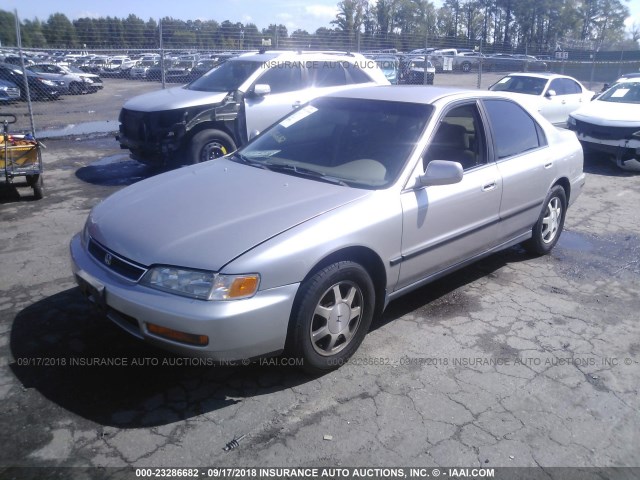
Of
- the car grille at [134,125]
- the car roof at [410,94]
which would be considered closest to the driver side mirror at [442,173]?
the car roof at [410,94]

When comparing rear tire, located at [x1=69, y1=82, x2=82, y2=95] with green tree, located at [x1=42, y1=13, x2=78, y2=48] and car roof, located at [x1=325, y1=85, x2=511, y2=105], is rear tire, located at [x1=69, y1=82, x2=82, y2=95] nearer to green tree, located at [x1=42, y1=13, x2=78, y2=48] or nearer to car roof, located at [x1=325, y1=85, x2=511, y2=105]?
green tree, located at [x1=42, y1=13, x2=78, y2=48]

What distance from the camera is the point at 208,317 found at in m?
2.80

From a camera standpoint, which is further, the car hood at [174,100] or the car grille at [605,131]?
the car grille at [605,131]

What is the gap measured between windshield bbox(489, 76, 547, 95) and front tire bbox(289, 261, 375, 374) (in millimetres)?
10654

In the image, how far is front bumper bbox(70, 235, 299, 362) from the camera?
2.82 meters

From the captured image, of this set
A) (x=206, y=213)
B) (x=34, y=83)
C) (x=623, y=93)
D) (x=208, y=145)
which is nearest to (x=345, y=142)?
(x=206, y=213)

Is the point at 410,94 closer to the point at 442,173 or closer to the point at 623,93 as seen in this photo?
the point at 442,173

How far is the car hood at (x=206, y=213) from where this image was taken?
3.01 meters

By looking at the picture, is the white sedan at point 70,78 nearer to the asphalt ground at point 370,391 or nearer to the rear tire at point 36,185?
the rear tire at point 36,185

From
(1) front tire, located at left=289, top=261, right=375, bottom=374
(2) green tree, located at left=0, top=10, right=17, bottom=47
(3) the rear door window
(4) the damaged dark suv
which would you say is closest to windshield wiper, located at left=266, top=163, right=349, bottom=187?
(1) front tire, located at left=289, top=261, right=375, bottom=374

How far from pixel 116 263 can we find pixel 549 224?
4079mm

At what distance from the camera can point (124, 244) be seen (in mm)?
3180

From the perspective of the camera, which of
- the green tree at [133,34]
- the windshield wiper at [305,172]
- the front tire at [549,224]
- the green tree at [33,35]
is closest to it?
the windshield wiper at [305,172]

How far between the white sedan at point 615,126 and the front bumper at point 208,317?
8.70 m
